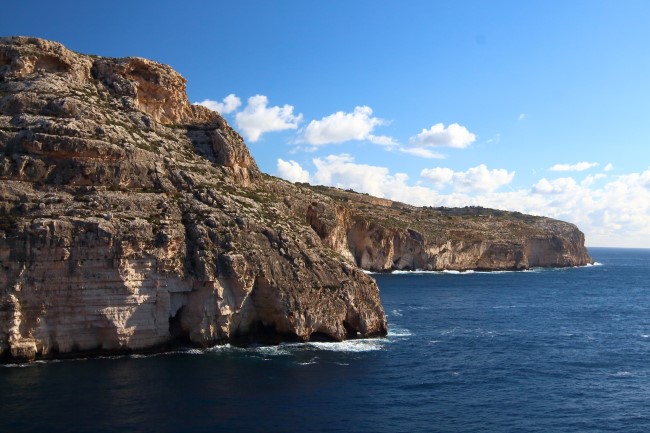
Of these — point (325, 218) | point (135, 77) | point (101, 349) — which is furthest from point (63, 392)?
point (325, 218)

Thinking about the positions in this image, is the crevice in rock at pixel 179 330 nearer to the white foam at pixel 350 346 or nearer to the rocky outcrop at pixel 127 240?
the rocky outcrop at pixel 127 240

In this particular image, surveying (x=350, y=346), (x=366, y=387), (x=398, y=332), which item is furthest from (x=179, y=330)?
(x=398, y=332)

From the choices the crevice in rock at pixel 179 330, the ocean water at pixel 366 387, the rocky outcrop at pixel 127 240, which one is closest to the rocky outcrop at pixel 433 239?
the rocky outcrop at pixel 127 240

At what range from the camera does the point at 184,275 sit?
49.1 m

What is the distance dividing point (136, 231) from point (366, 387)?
22.6 m

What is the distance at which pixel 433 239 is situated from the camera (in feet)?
517

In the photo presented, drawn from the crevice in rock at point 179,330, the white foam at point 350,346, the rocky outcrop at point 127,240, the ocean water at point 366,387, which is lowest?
the ocean water at point 366,387

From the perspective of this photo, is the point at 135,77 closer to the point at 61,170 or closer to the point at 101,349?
the point at 61,170

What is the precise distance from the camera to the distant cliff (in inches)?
1763

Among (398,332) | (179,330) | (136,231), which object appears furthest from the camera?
(398,332)

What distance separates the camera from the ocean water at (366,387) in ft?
110

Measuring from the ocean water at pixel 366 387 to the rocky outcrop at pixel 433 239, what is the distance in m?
67.7

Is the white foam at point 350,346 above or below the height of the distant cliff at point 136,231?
below

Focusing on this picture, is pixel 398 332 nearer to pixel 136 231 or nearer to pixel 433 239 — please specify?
pixel 136 231
